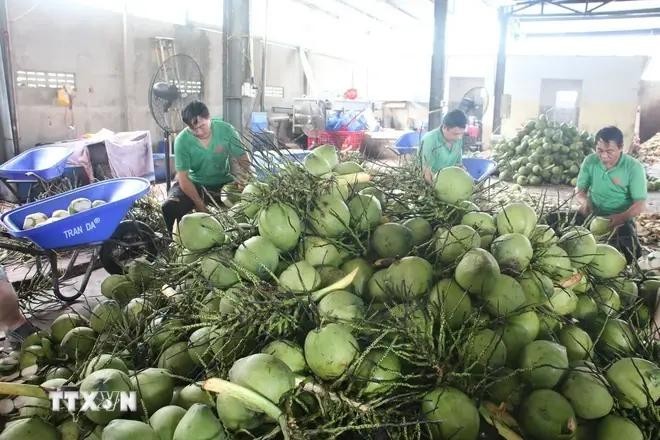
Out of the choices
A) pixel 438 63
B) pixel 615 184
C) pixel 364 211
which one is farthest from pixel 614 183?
pixel 438 63

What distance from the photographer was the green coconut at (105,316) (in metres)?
1.78

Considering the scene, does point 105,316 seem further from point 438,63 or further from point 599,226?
point 438,63

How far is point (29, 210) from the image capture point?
3998mm

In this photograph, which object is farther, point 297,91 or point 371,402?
point 297,91

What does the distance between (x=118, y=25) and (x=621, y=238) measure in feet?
29.6

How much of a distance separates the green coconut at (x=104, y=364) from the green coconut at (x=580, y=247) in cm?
150

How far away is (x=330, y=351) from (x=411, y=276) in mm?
384

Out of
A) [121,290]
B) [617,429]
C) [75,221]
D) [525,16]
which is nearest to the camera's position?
[617,429]

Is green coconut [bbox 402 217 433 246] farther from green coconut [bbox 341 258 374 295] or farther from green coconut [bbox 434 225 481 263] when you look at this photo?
green coconut [bbox 341 258 374 295]

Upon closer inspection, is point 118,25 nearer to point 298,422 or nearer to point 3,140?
point 3,140

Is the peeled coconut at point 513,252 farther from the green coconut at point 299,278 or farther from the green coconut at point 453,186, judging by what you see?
the green coconut at point 299,278

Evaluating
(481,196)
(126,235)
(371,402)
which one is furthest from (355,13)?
(371,402)

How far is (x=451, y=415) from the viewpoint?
1208 mm

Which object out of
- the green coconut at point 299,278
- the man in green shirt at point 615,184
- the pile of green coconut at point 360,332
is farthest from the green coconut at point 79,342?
the man in green shirt at point 615,184
